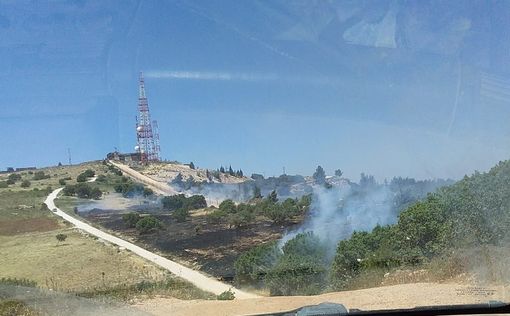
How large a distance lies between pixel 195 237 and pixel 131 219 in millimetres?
1335

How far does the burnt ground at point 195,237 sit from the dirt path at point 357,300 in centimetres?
172

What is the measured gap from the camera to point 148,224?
13.5 metres

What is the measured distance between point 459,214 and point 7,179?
9592 mm

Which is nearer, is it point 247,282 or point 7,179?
point 247,282

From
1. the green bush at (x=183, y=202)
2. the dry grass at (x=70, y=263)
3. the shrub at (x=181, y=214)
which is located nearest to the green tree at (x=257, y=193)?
the green bush at (x=183, y=202)

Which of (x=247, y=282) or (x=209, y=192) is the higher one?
(x=209, y=192)

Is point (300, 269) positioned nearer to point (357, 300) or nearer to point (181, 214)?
point (357, 300)

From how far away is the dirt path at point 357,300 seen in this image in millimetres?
9945

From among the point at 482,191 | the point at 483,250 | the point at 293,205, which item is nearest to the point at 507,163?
the point at 482,191

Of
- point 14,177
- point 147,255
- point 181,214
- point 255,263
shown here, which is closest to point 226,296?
point 255,263

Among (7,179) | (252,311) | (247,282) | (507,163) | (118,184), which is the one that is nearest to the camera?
(252,311)

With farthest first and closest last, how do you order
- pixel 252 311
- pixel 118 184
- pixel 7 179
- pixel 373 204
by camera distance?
pixel 373 204, pixel 118 184, pixel 7 179, pixel 252 311

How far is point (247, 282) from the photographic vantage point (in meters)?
12.0

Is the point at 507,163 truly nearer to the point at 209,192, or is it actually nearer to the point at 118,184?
the point at 209,192
